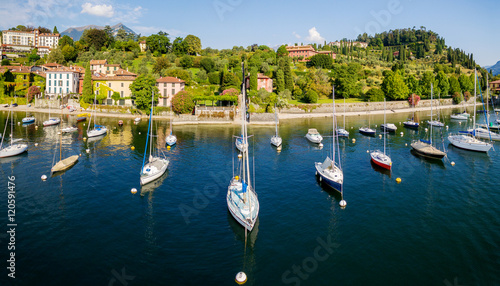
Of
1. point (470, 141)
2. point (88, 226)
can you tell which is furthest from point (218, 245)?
point (470, 141)

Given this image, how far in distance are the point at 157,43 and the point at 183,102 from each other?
Answer: 8823cm

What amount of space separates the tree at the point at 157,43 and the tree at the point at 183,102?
8246cm

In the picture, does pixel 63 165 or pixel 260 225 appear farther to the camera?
pixel 63 165

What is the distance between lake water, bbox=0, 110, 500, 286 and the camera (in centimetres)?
2236

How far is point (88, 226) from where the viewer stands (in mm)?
28609

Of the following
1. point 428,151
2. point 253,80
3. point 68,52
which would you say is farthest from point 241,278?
point 68,52

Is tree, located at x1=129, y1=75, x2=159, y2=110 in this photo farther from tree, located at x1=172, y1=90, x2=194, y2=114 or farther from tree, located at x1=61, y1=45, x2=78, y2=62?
tree, located at x1=61, y1=45, x2=78, y2=62

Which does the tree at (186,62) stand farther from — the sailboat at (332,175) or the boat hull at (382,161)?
the sailboat at (332,175)

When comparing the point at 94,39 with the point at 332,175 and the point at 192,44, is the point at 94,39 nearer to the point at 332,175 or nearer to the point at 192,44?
the point at 192,44

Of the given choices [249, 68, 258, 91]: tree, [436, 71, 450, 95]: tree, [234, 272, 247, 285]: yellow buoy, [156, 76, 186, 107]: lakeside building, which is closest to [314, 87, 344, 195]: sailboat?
[234, 272, 247, 285]: yellow buoy

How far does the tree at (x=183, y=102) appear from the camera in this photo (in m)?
91.6

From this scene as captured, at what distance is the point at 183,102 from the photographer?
91.6m

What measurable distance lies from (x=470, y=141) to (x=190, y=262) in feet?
197

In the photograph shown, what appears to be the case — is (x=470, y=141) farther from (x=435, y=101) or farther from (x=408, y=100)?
(x=435, y=101)
